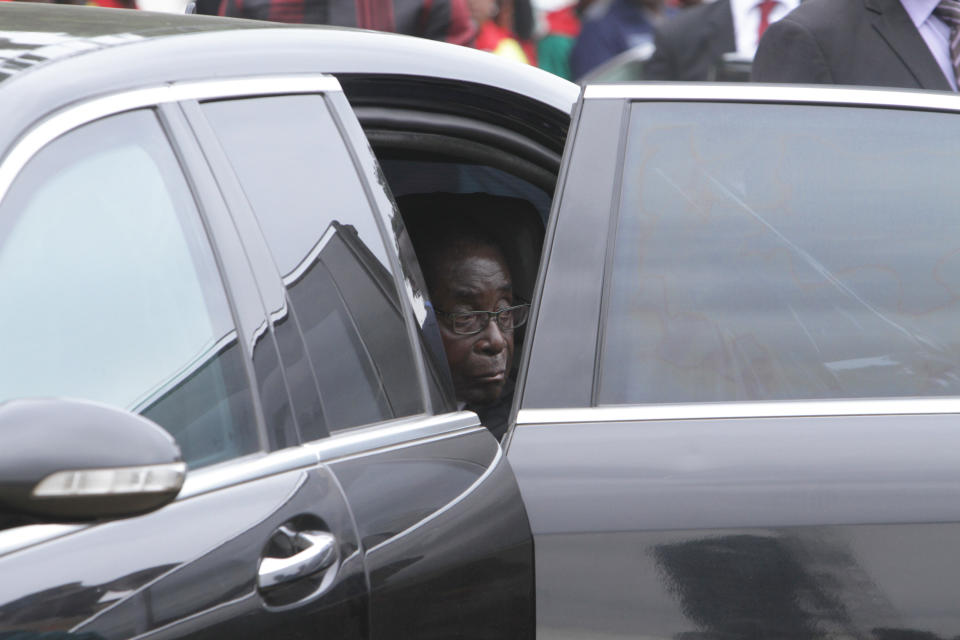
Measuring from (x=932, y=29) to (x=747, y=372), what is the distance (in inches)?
70.5

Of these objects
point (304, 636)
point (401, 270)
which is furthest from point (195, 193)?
point (304, 636)

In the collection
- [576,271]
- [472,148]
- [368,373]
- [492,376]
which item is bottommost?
[492,376]

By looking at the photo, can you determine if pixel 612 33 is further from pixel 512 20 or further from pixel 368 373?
pixel 368 373

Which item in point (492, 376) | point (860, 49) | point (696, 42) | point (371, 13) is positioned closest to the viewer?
point (492, 376)

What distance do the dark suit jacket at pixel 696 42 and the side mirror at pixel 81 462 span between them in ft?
16.3

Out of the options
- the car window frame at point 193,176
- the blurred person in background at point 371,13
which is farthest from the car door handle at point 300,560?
the blurred person in background at point 371,13

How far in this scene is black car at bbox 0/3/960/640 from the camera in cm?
170

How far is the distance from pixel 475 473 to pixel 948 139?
95 centimetres

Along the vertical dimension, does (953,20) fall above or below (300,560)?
above

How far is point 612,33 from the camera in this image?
25.9 ft

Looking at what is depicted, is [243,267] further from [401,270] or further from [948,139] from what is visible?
[948,139]

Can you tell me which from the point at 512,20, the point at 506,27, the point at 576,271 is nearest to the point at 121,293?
the point at 576,271

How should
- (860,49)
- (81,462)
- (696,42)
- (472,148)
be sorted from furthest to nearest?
(696,42) < (860,49) < (472,148) < (81,462)

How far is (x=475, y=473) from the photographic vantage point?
2123mm
